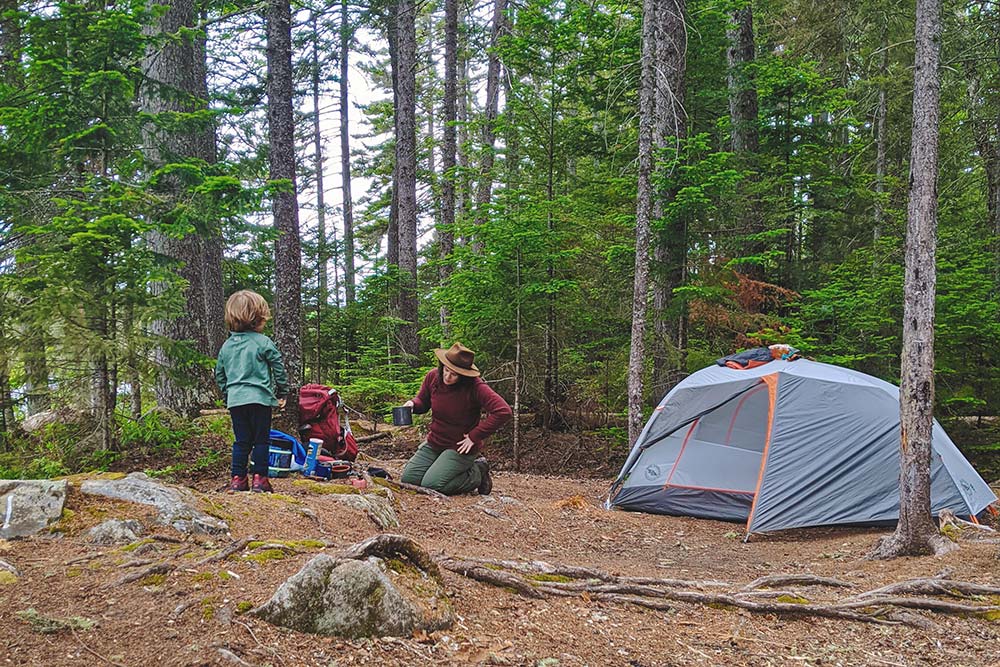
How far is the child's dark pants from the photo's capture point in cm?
530

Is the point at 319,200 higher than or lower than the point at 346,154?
lower

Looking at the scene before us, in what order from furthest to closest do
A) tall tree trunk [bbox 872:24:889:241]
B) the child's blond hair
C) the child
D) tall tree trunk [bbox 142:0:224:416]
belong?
tall tree trunk [bbox 872:24:889:241], tall tree trunk [bbox 142:0:224:416], the child's blond hair, the child

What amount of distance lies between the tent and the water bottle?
12.5 feet

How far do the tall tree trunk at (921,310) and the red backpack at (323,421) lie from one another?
5.39 metres

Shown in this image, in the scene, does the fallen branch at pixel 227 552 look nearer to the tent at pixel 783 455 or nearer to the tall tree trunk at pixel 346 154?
the tent at pixel 783 455

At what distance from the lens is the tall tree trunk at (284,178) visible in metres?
7.41

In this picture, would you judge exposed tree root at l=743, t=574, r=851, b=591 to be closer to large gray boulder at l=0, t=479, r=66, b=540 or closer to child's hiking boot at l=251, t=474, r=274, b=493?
child's hiking boot at l=251, t=474, r=274, b=493

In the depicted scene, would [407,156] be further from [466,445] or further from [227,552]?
[227,552]

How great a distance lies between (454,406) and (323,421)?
61.7 inches

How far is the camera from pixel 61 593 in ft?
9.71

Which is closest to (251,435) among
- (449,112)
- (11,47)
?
(11,47)

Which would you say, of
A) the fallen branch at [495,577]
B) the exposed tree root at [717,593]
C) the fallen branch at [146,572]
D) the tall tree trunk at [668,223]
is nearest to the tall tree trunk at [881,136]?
the tall tree trunk at [668,223]

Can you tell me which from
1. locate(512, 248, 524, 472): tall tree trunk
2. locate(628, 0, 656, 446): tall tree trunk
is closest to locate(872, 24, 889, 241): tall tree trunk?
locate(628, 0, 656, 446): tall tree trunk

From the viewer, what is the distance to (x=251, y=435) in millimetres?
5387
